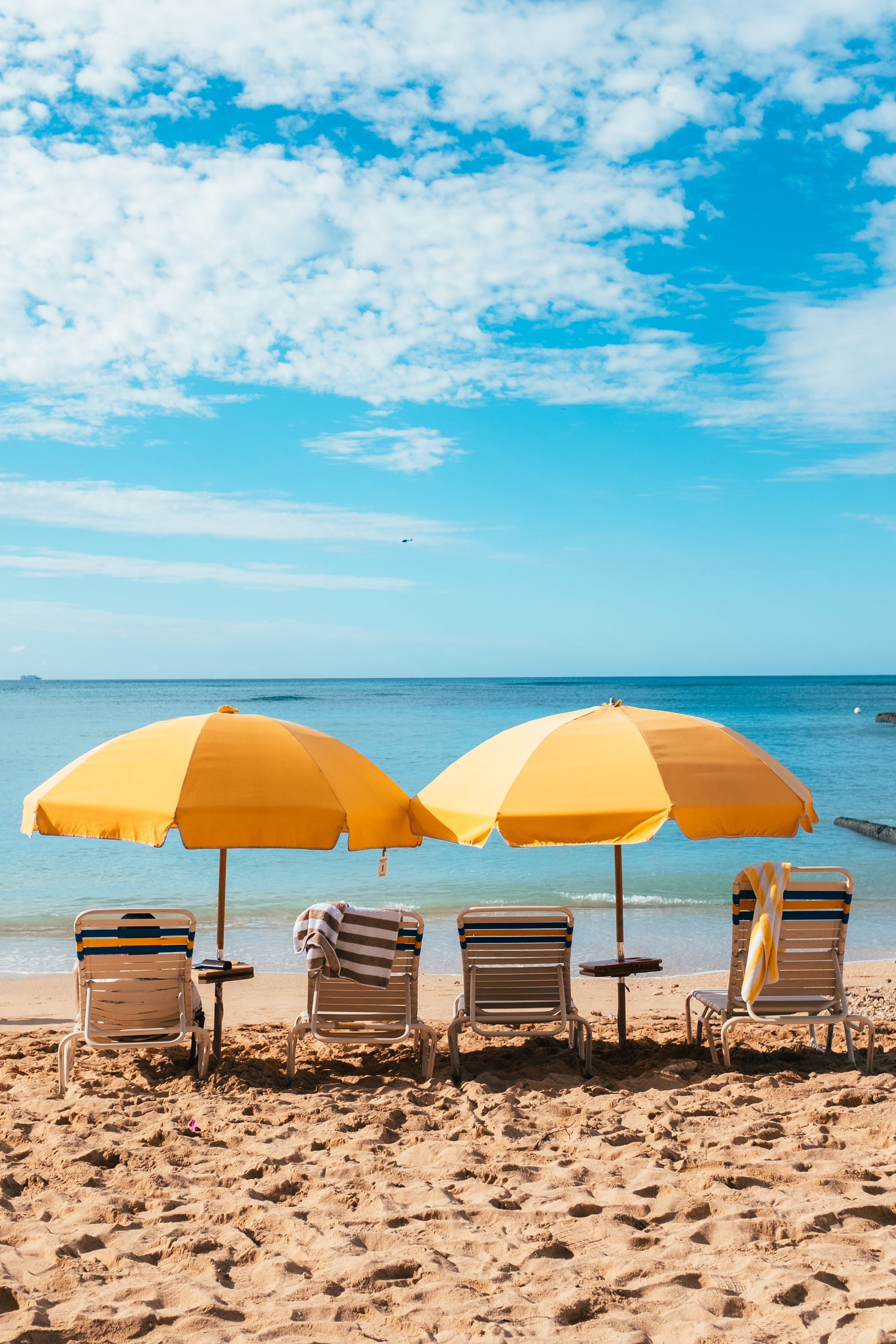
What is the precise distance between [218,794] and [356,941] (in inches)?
45.8

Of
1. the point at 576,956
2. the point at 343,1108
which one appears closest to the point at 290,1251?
the point at 343,1108

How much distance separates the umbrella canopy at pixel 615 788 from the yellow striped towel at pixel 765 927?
0.33 meters

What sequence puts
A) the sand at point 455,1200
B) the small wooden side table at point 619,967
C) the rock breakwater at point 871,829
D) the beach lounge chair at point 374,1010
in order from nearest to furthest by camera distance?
the sand at point 455,1200
the beach lounge chair at point 374,1010
the small wooden side table at point 619,967
the rock breakwater at point 871,829

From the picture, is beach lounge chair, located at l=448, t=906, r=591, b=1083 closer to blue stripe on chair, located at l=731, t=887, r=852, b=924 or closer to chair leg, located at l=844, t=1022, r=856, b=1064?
blue stripe on chair, located at l=731, t=887, r=852, b=924

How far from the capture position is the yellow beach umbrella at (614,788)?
4.94 metres

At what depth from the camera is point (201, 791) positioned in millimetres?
5066

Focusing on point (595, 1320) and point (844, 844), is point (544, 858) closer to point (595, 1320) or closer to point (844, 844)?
point (844, 844)

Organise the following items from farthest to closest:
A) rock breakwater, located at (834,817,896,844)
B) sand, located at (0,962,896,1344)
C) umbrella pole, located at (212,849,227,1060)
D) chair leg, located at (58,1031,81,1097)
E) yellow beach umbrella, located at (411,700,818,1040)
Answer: rock breakwater, located at (834,817,896,844) → umbrella pole, located at (212,849,227,1060) → chair leg, located at (58,1031,81,1097) → yellow beach umbrella, located at (411,700,818,1040) → sand, located at (0,962,896,1344)

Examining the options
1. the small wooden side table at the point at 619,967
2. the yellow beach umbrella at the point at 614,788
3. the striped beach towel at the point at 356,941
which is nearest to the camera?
the yellow beach umbrella at the point at 614,788

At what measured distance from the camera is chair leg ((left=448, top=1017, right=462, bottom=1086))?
550 centimetres

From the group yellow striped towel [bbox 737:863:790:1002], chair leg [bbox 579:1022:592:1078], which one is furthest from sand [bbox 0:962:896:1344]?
yellow striped towel [bbox 737:863:790:1002]

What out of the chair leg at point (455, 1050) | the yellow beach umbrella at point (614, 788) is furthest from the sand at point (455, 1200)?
the yellow beach umbrella at point (614, 788)

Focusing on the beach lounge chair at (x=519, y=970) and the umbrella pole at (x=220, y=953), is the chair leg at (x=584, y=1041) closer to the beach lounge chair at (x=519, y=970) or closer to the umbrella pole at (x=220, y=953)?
the beach lounge chair at (x=519, y=970)

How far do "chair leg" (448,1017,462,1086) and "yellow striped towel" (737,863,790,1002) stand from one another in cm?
162
